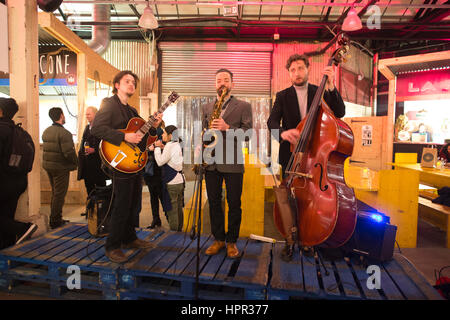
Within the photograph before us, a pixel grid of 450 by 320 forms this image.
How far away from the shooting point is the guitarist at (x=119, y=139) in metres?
2.67

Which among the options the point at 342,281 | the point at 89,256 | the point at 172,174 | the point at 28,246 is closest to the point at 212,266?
the point at 342,281

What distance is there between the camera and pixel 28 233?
332cm

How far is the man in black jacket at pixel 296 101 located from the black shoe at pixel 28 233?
123 inches

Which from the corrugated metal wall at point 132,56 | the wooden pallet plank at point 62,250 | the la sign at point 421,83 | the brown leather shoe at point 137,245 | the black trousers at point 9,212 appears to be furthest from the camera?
the corrugated metal wall at point 132,56

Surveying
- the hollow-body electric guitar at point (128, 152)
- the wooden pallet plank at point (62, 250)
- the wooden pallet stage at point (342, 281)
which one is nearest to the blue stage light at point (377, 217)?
the wooden pallet stage at point (342, 281)

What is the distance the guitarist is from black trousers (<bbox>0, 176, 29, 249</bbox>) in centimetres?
141

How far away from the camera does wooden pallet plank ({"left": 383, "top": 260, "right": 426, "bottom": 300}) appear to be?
221 centimetres

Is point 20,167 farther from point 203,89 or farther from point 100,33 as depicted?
point 203,89

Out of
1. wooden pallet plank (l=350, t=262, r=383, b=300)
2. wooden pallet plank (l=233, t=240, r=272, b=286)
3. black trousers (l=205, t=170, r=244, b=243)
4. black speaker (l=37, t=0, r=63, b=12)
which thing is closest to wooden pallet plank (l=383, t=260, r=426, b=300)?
wooden pallet plank (l=350, t=262, r=383, b=300)

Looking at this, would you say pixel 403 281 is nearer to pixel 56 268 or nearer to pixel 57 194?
pixel 56 268

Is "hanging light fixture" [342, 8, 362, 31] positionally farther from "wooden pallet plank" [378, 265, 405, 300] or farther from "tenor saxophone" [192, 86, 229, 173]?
"wooden pallet plank" [378, 265, 405, 300]

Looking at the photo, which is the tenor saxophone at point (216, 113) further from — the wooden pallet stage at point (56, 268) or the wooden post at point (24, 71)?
the wooden post at point (24, 71)
